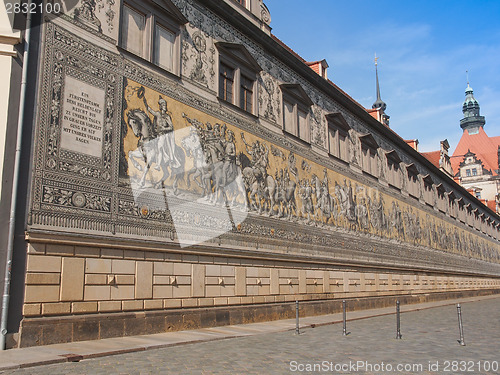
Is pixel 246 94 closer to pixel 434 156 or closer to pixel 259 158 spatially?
pixel 259 158

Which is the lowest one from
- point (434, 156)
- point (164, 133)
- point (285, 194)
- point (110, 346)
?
point (110, 346)

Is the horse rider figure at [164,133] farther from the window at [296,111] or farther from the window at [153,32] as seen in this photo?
the window at [296,111]

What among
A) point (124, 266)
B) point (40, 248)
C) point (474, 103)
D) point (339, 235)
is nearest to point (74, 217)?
point (40, 248)

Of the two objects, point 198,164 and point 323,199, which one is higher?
point 323,199

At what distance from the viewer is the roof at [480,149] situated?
271ft

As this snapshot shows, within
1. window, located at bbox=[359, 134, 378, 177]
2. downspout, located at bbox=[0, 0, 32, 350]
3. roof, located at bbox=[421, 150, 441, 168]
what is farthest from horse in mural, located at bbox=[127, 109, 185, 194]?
roof, located at bbox=[421, 150, 441, 168]

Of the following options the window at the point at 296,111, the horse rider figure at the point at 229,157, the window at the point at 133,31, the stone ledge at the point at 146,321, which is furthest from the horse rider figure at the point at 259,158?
the window at the point at 133,31

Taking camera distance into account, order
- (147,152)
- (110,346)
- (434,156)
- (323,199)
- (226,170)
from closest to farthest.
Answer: (110,346)
(147,152)
(226,170)
(323,199)
(434,156)

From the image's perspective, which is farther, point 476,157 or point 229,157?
point 476,157

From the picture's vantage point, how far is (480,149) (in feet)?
282

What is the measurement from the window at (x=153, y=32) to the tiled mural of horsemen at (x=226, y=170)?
1061 millimetres

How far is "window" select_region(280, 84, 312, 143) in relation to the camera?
17.6 metres

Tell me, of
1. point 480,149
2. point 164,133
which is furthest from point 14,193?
point 480,149

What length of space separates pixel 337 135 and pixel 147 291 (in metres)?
13.0
